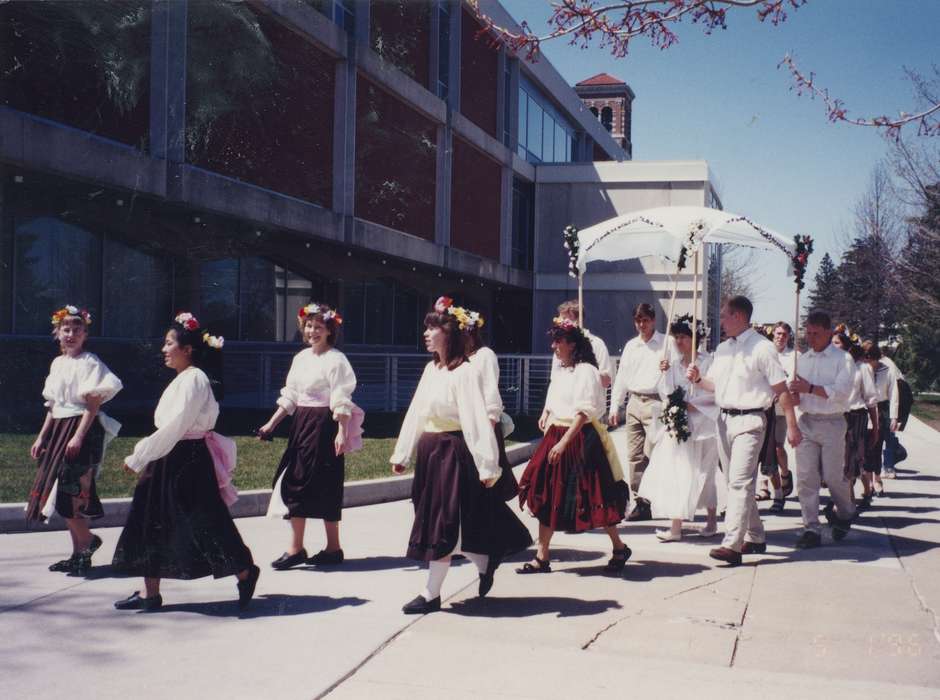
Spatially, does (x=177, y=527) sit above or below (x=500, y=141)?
below

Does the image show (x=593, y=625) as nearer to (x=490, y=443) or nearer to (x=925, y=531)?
(x=490, y=443)


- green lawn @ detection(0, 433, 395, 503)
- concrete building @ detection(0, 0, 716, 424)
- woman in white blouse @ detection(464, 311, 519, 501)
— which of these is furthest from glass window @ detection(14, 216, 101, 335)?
woman in white blouse @ detection(464, 311, 519, 501)

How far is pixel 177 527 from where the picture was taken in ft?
17.7

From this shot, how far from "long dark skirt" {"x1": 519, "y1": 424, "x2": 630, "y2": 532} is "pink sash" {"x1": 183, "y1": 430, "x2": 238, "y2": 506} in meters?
2.07

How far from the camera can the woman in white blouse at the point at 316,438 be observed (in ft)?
22.2

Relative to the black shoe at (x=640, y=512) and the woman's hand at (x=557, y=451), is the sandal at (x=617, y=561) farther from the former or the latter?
the black shoe at (x=640, y=512)

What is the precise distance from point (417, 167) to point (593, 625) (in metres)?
21.2

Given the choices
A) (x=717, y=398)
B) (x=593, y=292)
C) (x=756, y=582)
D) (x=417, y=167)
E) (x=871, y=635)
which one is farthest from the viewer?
(x=593, y=292)

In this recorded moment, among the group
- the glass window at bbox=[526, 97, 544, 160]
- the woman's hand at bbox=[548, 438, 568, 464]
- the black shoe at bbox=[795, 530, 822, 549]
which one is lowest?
the black shoe at bbox=[795, 530, 822, 549]

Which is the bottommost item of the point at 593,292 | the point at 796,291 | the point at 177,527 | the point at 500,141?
the point at 177,527

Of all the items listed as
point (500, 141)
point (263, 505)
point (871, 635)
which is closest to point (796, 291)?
point (871, 635)

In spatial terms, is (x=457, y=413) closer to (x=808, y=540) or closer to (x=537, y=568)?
(x=537, y=568)

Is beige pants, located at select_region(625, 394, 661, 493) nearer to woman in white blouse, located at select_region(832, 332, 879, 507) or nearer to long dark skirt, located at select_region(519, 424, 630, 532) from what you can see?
woman in white blouse, located at select_region(832, 332, 879, 507)

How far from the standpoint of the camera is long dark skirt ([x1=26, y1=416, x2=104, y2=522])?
6.36 meters
